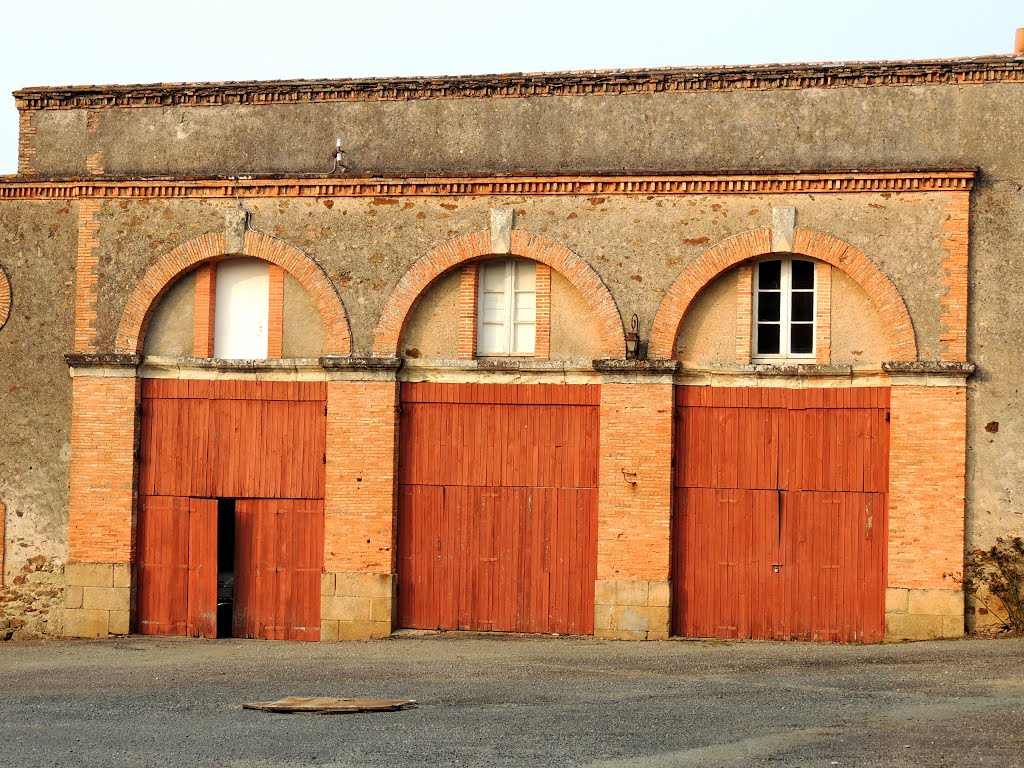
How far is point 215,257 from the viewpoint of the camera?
1848 centimetres

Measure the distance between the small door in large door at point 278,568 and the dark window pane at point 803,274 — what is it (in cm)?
696

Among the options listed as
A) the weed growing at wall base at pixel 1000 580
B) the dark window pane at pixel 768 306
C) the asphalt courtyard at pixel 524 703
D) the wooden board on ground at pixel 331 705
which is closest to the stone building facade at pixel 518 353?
the dark window pane at pixel 768 306

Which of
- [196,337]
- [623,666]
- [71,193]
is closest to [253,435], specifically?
[196,337]

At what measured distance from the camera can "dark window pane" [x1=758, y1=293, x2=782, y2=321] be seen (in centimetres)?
1758

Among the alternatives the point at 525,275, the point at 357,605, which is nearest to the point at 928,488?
the point at 525,275

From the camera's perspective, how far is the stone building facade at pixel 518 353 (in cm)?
1692

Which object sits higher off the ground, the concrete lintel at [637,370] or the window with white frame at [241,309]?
the window with white frame at [241,309]

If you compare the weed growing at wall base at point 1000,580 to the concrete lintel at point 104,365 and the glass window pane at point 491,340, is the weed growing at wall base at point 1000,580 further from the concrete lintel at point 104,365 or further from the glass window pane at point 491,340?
the concrete lintel at point 104,365

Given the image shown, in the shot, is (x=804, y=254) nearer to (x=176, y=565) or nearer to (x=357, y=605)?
(x=357, y=605)

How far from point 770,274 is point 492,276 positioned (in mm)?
3677

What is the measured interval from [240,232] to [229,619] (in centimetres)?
534

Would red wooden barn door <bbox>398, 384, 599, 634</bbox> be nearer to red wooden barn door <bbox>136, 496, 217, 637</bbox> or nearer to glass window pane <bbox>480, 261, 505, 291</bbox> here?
glass window pane <bbox>480, 261, 505, 291</bbox>

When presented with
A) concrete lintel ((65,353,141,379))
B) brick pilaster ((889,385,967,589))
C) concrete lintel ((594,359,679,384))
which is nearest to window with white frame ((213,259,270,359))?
concrete lintel ((65,353,141,379))

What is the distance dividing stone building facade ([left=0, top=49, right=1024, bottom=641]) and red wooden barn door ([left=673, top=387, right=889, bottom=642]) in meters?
0.04
